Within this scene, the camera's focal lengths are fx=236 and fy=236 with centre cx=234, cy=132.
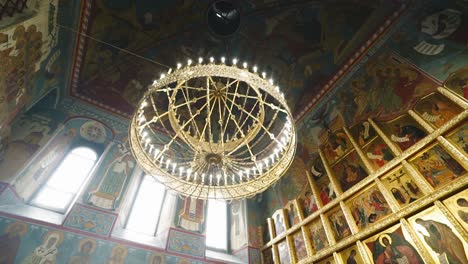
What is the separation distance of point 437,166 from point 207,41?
756 centimetres

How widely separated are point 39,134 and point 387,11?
1076 centimetres

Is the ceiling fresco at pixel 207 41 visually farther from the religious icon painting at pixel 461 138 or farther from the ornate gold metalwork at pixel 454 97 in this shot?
the religious icon painting at pixel 461 138

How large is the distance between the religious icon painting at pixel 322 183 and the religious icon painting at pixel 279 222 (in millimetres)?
1212

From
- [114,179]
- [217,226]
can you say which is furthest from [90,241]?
[217,226]

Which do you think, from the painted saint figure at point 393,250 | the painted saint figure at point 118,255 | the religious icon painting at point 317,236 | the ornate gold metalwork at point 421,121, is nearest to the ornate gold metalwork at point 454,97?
the ornate gold metalwork at point 421,121

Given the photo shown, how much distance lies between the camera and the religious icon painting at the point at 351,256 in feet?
17.4

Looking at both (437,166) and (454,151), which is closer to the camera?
(454,151)

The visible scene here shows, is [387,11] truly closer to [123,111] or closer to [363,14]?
[363,14]

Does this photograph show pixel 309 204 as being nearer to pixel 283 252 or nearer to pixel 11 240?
pixel 283 252

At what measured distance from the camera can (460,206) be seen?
4.18 m

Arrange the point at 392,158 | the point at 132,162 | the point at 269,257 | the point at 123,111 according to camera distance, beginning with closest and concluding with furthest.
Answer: the point at 392,158, the point at 269,257, the point at 132,162, the point at 123,111

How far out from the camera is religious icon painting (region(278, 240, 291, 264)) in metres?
7.13

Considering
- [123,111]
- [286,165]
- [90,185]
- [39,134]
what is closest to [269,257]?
[286,165]

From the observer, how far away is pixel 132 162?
849 centimetres
